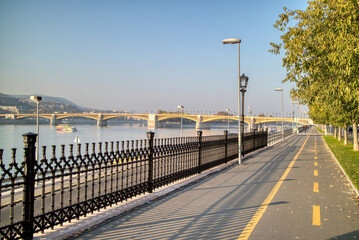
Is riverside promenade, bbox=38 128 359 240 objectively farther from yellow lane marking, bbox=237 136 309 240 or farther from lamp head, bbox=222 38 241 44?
lamp head, bbox=222 38 241 44

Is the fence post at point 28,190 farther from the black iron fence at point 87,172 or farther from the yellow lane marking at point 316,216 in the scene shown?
the yellow lane marking at point 316,216

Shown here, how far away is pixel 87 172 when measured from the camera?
8695mm

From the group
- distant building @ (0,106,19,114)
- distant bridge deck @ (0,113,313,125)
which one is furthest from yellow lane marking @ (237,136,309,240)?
distant building @ (0,106,19,114)

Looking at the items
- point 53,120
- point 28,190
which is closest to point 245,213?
point 28,190

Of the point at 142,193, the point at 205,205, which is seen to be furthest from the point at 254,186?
the point at 142,193

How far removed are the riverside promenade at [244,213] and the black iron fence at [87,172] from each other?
0.55 meters

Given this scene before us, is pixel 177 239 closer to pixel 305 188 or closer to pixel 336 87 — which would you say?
pixel 305 188

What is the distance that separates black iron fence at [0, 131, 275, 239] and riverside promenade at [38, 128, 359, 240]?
545 mm

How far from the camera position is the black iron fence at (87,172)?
425 cm

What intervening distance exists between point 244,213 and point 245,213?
0.07ft

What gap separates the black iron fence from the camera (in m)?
4.25

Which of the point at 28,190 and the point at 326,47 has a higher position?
the point at 326,47

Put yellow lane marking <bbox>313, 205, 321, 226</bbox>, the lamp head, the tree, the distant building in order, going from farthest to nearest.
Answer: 1. the distant building
2. the lamp head
3. the tree
4. yellow lane marking <bbox>313, 205, 321, 226</bbox>

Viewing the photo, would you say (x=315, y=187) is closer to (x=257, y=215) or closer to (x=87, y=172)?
→ (x=257, y=215)
